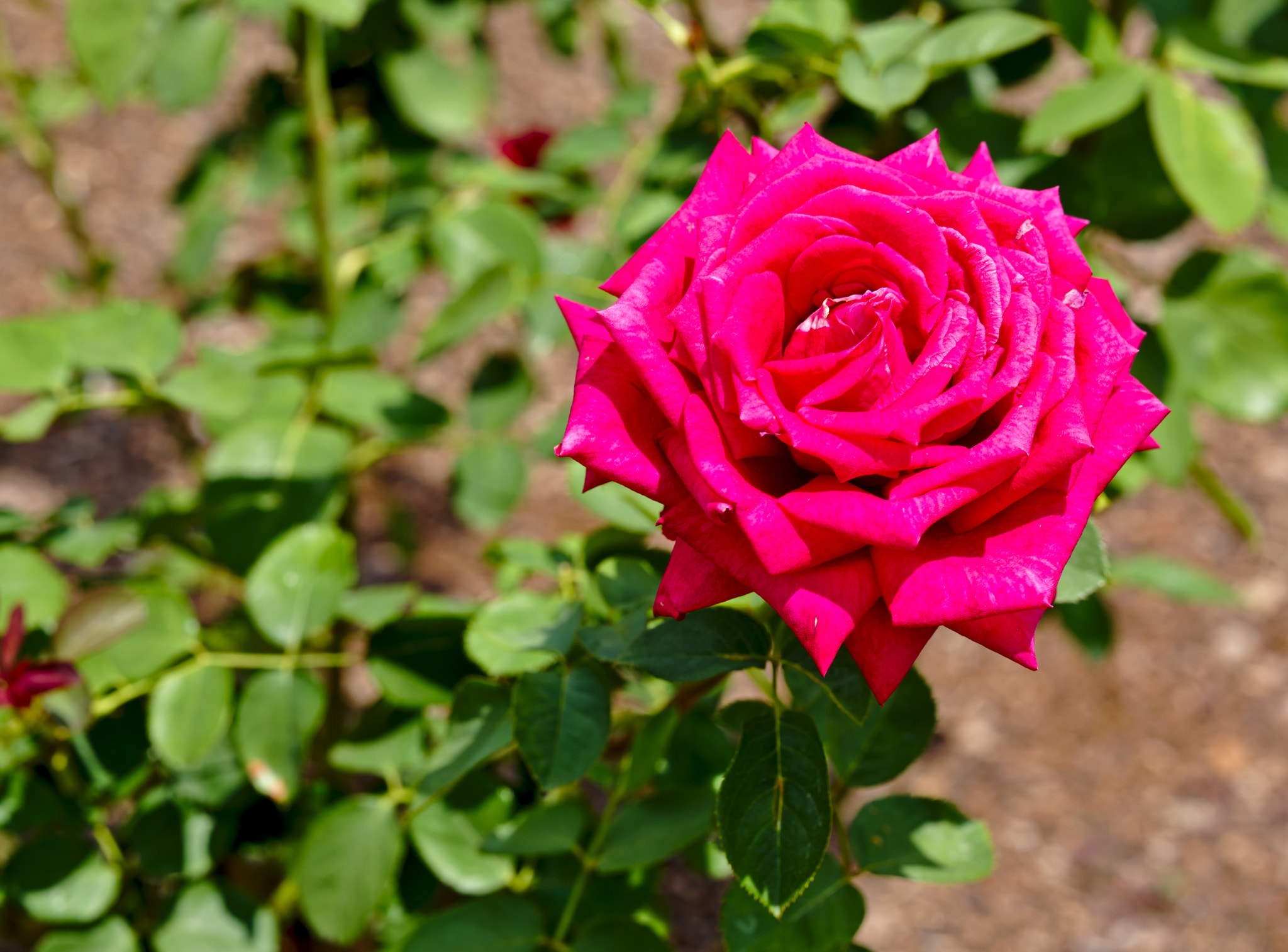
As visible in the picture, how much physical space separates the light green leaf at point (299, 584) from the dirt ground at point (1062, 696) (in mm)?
640

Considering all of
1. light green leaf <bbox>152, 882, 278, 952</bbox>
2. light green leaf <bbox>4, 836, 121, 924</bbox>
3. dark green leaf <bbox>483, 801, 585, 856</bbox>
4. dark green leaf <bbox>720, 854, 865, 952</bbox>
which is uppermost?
dark green leaf <bbox>720, 854, 865, 952</bbox>

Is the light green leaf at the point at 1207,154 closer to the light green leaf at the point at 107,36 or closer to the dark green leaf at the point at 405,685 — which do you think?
the dark green leaf at the point at 405,685

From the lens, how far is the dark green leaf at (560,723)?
2.13 ft

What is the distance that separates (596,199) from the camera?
1393 millimetres

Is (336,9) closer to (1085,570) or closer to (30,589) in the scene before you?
(30,589)

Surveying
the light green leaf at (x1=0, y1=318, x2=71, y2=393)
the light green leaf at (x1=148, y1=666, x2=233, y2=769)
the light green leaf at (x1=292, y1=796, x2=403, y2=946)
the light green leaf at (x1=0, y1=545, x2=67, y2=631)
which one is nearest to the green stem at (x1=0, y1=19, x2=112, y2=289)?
the light green leaf at (x1=0, y1=318, x2=71, y2=393)

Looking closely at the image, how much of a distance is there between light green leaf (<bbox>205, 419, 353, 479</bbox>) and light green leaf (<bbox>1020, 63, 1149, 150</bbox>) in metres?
0.71

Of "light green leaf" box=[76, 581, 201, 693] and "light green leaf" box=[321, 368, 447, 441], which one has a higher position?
"light green leaf" box=[321, 368, 447, 441]

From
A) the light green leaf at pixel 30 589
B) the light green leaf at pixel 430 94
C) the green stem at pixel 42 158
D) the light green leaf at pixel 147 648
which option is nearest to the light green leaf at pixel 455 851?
the light green leaf at pixel 147 648

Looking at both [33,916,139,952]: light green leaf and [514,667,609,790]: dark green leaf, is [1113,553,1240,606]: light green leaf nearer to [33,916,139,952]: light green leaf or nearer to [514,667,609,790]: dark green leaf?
Answer: [514,667,609,790]: dark green leaf

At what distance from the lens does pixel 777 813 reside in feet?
1.90

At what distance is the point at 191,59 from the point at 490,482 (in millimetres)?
621

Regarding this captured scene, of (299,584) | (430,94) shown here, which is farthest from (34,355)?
(430,94)

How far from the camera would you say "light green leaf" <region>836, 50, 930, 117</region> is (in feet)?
2.51
